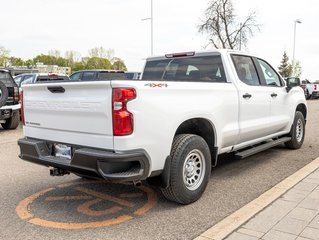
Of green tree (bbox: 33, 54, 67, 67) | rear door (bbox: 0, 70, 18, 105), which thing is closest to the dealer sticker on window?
rear door (bbox: 0, 70, 18, 105)

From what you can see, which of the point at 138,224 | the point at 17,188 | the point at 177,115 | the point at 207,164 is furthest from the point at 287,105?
the point at 17,188

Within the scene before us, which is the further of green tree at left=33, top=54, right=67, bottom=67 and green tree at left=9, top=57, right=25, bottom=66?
green tree at left=33, top=54, right=67, bottom=67

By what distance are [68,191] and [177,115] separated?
195cm

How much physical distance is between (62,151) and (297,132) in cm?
506

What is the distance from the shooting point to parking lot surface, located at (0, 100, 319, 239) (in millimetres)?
3715

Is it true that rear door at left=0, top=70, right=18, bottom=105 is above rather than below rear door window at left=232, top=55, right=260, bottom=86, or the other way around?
below

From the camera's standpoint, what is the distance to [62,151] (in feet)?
13.5

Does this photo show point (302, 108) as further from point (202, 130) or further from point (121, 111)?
point (121, 111)

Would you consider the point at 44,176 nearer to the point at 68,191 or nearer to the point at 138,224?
the point at 68,191

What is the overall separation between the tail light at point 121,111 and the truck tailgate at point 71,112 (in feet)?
0.18

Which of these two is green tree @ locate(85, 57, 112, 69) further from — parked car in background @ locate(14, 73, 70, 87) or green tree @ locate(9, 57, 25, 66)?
parked car in background @ locate(14, 73, 70, 87)

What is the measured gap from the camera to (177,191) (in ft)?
13.6

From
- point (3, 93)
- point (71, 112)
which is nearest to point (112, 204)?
point (71, 112)

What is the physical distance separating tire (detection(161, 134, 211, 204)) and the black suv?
691cm
